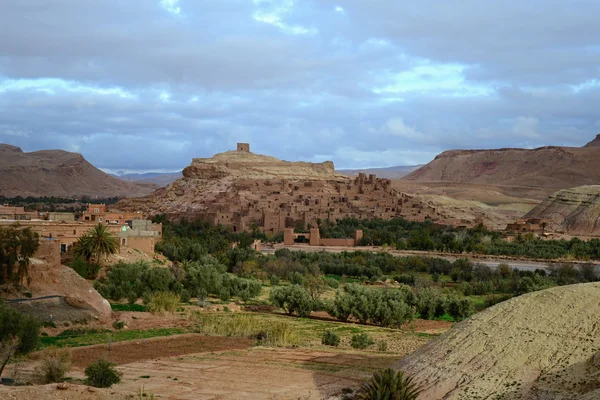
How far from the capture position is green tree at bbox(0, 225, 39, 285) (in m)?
23.3

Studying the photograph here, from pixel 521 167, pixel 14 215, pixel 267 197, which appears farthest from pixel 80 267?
pixel 521 167

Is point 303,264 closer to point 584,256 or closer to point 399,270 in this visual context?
point 399,270

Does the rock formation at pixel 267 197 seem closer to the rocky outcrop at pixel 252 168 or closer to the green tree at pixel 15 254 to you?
the rocky outcrop at pixel 252 168

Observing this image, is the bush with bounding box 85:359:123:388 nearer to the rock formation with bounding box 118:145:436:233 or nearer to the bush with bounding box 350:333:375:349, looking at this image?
the bush with bounding box 350:333:375:349

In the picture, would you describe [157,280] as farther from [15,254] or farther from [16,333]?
[16,333]

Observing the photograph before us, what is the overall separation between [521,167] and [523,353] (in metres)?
158

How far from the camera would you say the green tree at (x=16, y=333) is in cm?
1519

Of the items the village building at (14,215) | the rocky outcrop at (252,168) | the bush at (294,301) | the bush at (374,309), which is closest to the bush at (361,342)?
the bush at (374,309)

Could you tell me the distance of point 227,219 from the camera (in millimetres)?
71250

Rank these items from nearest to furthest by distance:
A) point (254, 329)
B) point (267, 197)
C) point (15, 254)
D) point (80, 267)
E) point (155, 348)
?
1. point (155, 348)
2. point (254, 329)
3. point (15, 254)
4. point (80, 267)
5. point (267, 197)

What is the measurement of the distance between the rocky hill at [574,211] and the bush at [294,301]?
171 feet

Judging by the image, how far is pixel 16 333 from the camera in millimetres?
15352

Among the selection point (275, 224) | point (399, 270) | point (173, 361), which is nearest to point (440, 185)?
point (275, 224)

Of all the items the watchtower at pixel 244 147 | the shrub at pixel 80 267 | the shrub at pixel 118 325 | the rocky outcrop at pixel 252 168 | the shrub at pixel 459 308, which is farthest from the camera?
the watchtower at pixel 244 147
